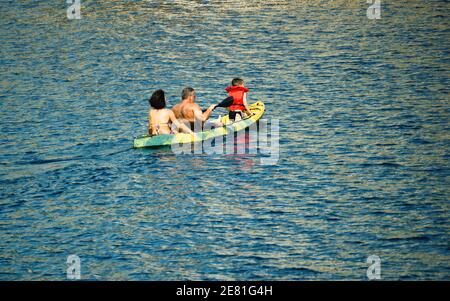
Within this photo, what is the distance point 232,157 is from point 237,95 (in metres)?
3.39

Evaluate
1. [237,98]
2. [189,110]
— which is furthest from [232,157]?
[237,98]

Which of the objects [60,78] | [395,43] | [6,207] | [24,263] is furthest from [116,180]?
[395,43]

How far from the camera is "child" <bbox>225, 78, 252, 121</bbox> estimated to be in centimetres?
2922

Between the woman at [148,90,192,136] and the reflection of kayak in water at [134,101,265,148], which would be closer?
the reflection of kayak in water at [134,101,265,148]

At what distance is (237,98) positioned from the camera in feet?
96.1

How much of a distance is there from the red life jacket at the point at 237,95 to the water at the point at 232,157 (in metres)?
1.73

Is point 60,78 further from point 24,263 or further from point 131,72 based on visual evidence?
point 24,263

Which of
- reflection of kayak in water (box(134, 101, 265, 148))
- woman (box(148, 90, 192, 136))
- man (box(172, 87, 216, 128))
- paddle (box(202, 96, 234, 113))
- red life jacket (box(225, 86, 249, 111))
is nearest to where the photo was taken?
reflection of kayak in water (box(134, 101, 265, 148))

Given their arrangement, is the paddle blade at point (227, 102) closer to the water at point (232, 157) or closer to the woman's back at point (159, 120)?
the water at point (232, 157)

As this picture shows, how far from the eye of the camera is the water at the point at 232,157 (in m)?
19.8

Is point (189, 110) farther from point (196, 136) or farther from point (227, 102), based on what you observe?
point (227, 102)

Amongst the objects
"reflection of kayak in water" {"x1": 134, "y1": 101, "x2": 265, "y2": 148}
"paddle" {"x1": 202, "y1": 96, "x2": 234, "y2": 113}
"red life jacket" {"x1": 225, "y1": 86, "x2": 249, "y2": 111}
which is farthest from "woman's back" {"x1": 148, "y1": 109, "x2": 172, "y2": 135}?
"red life jacket" {"x1": 225, "y1": 86, "x2": 249, "y2": 111}

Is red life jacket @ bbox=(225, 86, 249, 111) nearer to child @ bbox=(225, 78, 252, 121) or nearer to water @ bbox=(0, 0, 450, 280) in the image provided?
child @ bbox=(225, 78, 252, 121)
